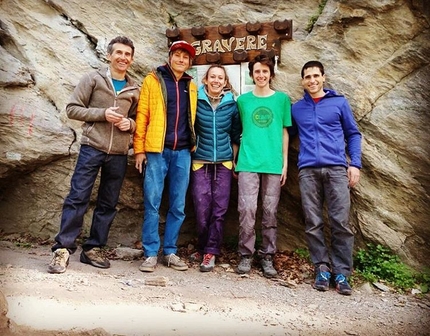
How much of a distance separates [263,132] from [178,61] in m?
1.40

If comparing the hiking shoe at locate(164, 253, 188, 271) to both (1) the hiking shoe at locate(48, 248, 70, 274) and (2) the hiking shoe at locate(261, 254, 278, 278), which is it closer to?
(2) the hiking shoe at locate(261, 254, 278, 278)

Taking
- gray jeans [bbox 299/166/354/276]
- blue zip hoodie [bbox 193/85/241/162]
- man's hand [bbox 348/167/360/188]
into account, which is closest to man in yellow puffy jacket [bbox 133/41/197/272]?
blue zip hoodie [bbox 193/85/241/162]

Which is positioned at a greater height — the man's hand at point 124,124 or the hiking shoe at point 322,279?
the man's hand at point 124,124

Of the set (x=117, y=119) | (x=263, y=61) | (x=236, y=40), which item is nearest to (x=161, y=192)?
(x=117, y=119)

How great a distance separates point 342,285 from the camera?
14.4 ft

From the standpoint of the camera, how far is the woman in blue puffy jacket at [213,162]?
16.6 ft

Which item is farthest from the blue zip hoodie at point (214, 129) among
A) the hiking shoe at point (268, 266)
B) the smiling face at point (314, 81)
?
the hiking shoe at point (268, 266)

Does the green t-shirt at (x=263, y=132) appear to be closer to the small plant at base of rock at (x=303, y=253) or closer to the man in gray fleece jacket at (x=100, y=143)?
the small plant at base of rock at (x=303, y=253)

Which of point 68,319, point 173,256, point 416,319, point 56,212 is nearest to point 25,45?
point 56,212

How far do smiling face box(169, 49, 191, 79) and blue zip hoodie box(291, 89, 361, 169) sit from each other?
1595mm

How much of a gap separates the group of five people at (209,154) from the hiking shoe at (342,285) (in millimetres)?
27

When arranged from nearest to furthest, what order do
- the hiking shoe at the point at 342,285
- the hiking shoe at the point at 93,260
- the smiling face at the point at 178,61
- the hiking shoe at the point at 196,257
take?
the hiking shoe at the point at 342,285
the hiking shoe at the point at 93,260
the smiling face at the point at 178,61
the hiking shoe at the point at 196,257

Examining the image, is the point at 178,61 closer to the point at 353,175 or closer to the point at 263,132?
the point at 263,132

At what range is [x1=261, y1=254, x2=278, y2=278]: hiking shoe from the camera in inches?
189
